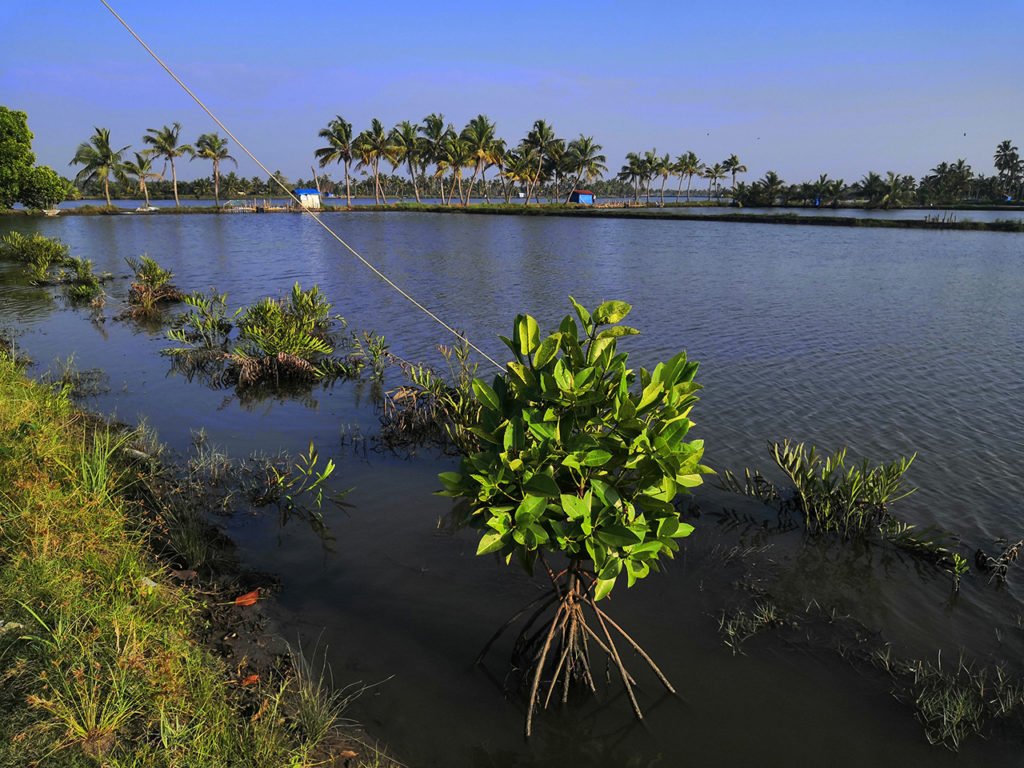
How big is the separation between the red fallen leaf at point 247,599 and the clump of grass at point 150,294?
1432 cm

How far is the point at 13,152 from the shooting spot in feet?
149

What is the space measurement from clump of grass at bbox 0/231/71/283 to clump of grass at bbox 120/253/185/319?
20.1ft

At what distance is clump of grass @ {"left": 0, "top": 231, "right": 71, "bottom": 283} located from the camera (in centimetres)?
2258

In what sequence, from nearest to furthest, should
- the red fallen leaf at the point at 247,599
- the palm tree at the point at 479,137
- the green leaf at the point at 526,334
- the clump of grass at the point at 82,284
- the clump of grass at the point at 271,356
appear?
1. the green leaf at the point at 526,334
2. the red fallen leaf at the point at 247,599
3. the clump of grass at the point at 271,356
4. the clump of grass at the point at 82,284
5. the palm tree at the point at 479,137

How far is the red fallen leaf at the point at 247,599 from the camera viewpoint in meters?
5.00

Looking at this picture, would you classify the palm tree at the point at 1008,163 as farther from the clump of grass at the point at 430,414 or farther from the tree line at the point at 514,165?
the clump of grass at the point at 430,414

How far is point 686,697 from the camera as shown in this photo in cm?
438

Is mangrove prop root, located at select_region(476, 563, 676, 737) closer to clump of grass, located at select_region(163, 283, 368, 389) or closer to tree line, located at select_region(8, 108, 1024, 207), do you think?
clump of grass, located at select_region(163, 283, 368, 389)

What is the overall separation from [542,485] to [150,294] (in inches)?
728

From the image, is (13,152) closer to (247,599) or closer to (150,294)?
(150,294)

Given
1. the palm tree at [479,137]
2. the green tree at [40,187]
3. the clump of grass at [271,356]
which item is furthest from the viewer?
the palm tree at [479,137]

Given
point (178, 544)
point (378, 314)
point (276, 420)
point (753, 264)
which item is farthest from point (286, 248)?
point (178, 544)

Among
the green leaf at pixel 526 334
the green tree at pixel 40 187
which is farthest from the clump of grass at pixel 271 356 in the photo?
the green tree at pixel 40 187

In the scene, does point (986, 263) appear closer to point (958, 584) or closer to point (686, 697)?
point (958, 584)
